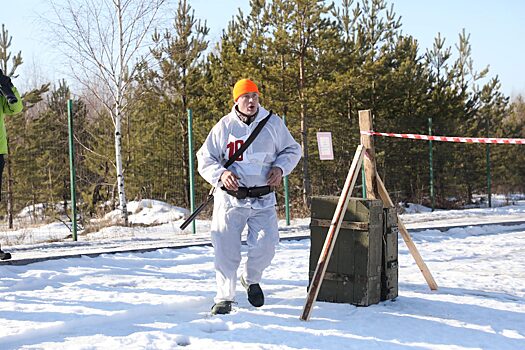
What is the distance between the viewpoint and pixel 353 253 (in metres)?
5.39

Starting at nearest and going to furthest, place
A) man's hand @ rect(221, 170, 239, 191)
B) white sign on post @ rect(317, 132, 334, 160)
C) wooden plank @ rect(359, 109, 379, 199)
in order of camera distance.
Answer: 1. man's hand @ rect(221, 170, 239, 191)
2. wooden plank @ rect(359, 109, 379, 199)
3. white sign on post @ rect(317, 132, 334, 160)

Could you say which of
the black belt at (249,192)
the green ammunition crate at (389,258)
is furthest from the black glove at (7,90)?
the green ammunition crate at (389,258)

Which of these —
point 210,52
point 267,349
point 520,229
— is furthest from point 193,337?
point 210,52

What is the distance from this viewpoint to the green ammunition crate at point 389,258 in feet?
18.2

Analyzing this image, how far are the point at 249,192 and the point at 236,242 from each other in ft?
1.36

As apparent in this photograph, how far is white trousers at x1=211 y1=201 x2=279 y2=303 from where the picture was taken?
16.8 ft

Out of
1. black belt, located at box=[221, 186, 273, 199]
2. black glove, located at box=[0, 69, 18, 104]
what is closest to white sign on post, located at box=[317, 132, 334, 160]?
black glove, located at box=[0, 69, 18, 104]

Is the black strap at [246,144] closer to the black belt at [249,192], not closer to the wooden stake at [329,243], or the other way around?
the black belt at [249,192]

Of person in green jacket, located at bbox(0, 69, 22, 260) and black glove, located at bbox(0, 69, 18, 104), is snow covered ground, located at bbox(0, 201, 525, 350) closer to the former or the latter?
person in green jacket, located at bbox(0, 69, 22, 260)

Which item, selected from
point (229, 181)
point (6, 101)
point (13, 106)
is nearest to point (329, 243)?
point (229, 181)

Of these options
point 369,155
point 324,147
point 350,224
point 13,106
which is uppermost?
point 13,106

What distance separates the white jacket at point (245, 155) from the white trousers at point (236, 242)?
87mm

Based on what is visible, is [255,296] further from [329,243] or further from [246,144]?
[246,144]

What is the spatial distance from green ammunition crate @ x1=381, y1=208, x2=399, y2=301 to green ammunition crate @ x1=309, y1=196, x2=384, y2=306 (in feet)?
0.29
